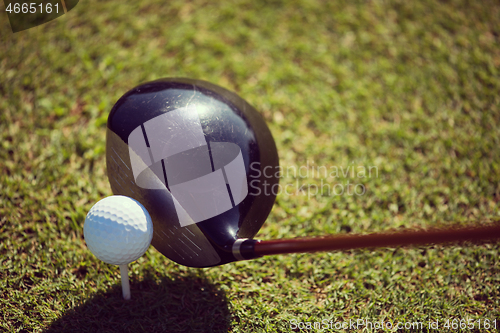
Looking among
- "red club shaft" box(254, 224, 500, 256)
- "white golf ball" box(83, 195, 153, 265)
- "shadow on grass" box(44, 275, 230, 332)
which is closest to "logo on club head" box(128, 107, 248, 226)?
"white golf ball" box(83, 195, 153, 265)

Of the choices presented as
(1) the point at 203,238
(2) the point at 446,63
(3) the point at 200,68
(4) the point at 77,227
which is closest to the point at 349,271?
(1) the point at 203,238

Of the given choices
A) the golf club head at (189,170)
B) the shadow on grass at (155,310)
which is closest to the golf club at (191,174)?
the golf club head at (189,170)

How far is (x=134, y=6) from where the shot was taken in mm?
4672

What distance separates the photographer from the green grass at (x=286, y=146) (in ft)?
7.97

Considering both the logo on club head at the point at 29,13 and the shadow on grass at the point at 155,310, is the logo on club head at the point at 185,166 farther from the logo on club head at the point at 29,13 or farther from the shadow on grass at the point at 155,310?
the logo on club head at the point at 29,13

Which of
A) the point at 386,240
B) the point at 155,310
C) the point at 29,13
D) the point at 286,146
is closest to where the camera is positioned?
the point at 386,240

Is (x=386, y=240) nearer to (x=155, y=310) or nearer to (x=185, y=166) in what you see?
(x=185, y=166)

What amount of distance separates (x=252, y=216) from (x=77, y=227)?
1.37 meters

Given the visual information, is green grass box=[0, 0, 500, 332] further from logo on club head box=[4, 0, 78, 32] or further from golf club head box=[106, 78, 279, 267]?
golf club head box=[106, 78, 279, 267]

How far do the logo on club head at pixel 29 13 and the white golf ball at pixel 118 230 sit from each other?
3.29 metres

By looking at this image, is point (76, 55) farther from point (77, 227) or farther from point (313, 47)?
point (313, 47)

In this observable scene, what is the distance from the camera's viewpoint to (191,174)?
208 cm

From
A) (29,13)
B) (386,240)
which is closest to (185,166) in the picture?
(386,240)

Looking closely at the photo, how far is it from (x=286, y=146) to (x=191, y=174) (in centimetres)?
162
